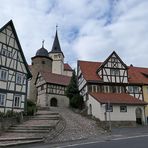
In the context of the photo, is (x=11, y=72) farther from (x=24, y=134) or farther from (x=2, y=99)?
(x=24, y=134)

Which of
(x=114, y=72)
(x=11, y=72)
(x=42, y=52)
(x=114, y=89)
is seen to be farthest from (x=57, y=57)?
(x=11, y=72)

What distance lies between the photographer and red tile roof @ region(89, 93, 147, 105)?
29647 millimetres

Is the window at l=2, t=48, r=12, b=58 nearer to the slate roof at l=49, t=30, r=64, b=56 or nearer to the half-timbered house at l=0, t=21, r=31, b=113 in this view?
the half-timbered house at l=0, t=21, r=31, b=113

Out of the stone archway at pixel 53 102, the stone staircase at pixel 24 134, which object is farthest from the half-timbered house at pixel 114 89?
the stone archway at pixel 53 102

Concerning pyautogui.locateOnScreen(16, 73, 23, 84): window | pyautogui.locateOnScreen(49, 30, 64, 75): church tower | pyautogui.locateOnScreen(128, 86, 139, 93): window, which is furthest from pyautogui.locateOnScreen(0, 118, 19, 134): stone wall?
pyautogui.locateOnScreen(49, 30, 64, 75): church tower

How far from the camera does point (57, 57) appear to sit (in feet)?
236

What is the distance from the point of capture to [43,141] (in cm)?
1617

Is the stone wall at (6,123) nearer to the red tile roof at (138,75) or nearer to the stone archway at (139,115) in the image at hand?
the stone archway at (139,115)

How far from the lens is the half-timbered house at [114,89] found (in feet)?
98.1

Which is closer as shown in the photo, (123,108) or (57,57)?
(123,108)

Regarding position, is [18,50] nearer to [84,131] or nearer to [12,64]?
[12,64]

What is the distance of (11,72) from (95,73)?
14.3 metres

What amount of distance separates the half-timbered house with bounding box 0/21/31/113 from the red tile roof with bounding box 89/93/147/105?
9763mm

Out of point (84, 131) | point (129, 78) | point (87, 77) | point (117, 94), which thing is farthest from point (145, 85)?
point (84, 131)
